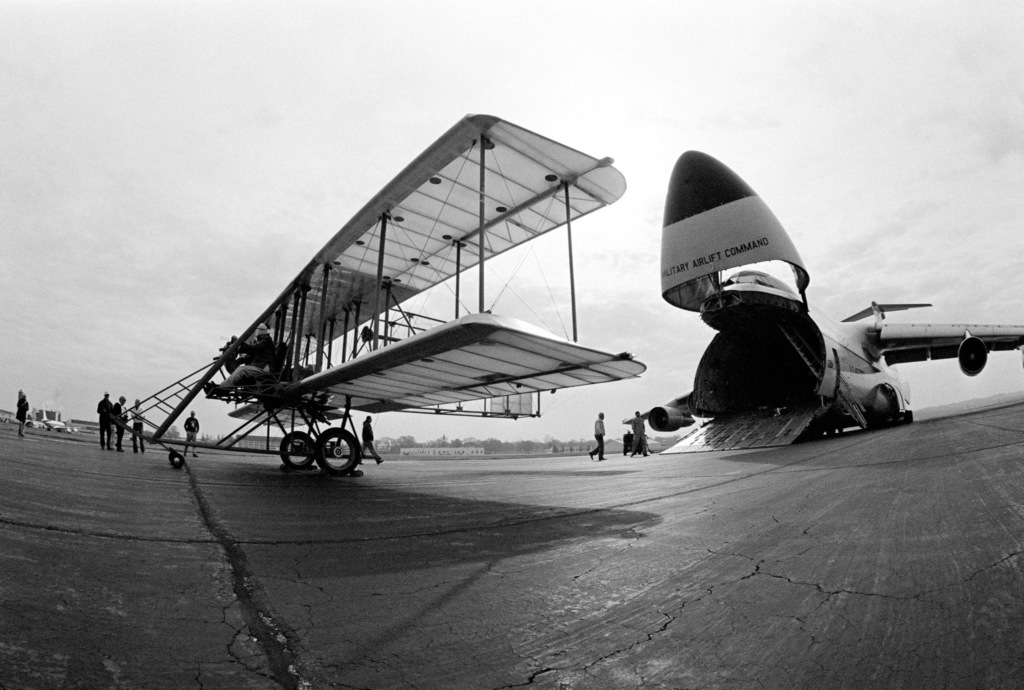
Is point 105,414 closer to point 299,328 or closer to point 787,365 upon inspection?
point 299,328

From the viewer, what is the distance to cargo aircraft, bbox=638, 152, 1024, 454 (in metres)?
15.7

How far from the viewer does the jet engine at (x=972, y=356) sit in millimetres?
19447

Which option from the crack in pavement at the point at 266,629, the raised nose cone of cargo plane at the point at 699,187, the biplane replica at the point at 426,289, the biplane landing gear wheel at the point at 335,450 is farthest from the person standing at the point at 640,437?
the crack in pavement at the point at 266,629

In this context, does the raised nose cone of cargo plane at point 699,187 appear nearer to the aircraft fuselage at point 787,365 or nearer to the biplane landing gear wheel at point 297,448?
the aircraft fuselage at point 787,365

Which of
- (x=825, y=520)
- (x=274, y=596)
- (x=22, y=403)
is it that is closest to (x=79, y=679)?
(x=274, y=596)

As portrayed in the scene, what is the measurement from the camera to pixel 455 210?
10.2m

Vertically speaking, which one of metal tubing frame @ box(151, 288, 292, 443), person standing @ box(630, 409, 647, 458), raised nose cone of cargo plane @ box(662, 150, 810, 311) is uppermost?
raised nose cone of cargo plane @ box(662, 150, 810, 311)

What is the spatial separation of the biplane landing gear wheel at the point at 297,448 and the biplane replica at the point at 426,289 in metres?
0.04

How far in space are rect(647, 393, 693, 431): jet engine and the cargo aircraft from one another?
272 cm

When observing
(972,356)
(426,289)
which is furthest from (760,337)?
(426,289)

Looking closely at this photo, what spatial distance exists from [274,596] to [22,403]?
27.3 meters

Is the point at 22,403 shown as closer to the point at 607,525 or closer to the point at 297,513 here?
the point at 297,513

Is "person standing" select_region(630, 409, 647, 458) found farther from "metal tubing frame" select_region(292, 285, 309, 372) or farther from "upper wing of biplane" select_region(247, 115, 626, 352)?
"metal tubing frame" select_region(292, 285, 309, 372)

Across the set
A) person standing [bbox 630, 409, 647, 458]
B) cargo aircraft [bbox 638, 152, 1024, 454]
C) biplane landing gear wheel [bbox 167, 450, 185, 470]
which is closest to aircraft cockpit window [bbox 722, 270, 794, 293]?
cargo aircraft [bbox 638, 152, 1024, 454]
